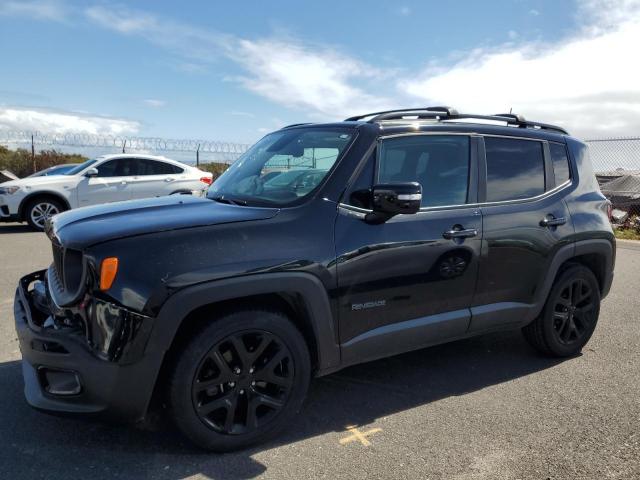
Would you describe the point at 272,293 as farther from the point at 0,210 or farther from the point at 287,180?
the point at 0,210

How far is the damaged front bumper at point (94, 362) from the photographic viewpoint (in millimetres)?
2508

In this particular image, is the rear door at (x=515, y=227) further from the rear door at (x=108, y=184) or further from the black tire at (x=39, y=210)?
the black tire at (x=39, y=210)

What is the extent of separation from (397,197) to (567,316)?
7.37 feet

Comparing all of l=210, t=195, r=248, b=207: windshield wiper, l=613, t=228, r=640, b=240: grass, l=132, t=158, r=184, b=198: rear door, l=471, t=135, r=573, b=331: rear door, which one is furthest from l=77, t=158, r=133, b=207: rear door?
l=613, t=228, r=640, b=240: grass

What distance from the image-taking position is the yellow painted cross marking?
3.01 meters

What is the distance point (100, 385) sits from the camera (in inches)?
99.7

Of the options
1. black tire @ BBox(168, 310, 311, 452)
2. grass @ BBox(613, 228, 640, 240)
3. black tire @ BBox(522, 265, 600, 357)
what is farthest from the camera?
grass @ BBox(613, 228, 640, 240)

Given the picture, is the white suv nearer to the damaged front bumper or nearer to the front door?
the front door

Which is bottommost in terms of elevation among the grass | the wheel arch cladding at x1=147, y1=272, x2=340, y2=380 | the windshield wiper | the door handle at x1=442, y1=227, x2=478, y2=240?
the grass

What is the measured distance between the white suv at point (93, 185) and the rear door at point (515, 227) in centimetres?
734

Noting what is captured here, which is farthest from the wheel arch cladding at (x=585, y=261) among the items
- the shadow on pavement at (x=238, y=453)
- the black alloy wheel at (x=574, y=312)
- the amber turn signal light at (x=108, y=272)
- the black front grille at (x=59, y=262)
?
the black front grille at (x=59, y=262)

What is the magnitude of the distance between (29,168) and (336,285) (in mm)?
21317

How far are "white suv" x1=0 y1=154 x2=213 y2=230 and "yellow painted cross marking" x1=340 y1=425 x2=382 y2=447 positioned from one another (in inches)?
309

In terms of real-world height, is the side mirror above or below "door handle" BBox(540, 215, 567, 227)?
above
